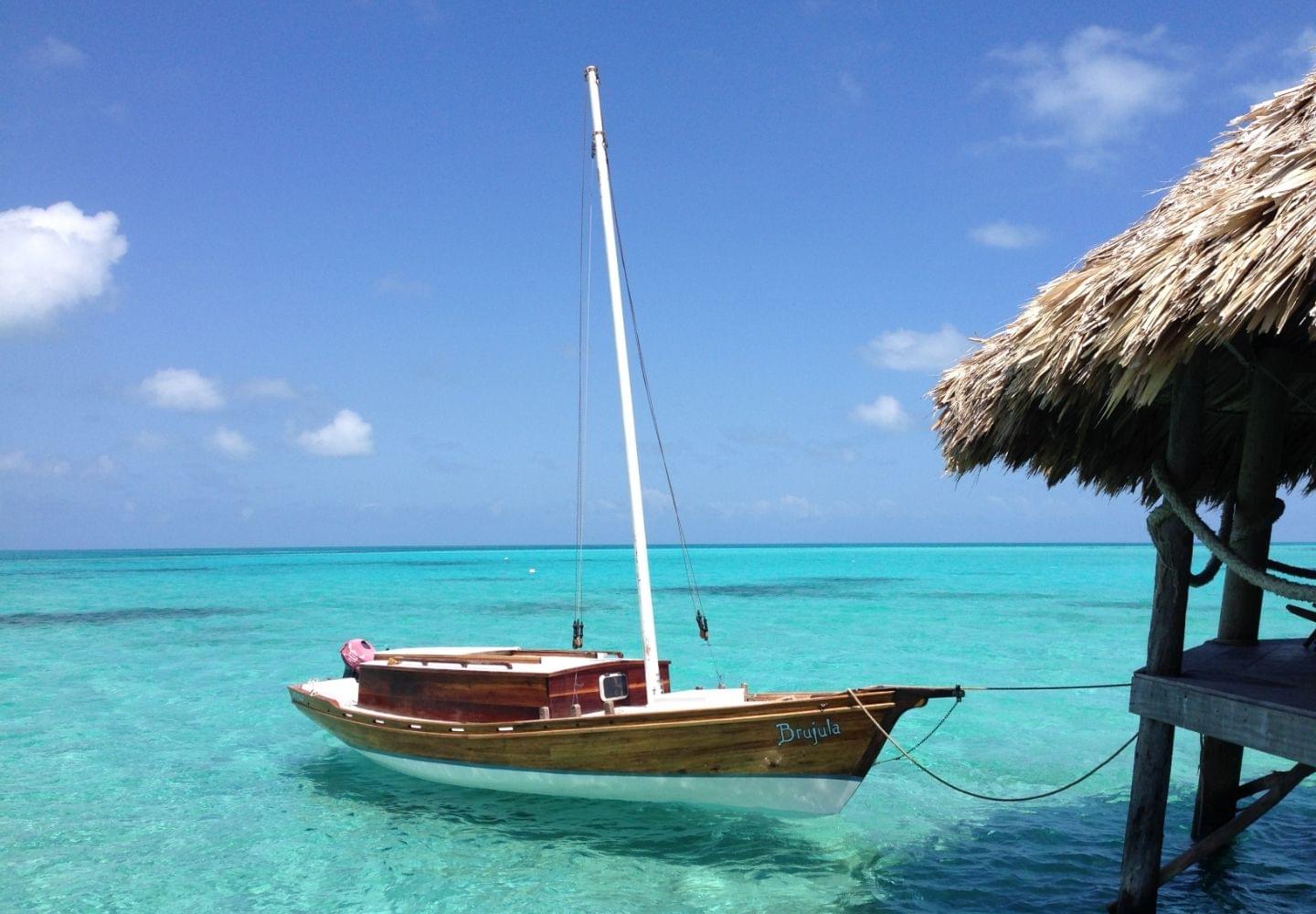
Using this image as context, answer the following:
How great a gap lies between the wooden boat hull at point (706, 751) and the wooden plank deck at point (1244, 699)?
2.22 m

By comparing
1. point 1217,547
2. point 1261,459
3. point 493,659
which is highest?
point 1261,459

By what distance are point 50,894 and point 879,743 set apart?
7.58 meters

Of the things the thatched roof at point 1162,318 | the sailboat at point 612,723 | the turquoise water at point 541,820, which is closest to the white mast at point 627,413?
the sailboat at point 612,723

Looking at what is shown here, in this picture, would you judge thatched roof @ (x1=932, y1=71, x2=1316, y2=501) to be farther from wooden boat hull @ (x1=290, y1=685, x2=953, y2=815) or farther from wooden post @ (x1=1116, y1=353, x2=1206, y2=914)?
wooden boat hull @ (x1=290, y1=685, x2=953, y2=815)

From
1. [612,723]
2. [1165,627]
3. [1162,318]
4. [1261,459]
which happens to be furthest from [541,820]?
[1162,318]

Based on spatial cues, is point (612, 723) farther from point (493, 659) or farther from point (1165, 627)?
point (1165, 627)

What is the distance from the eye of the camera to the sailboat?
27.4 feet

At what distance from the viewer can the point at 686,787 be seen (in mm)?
8945

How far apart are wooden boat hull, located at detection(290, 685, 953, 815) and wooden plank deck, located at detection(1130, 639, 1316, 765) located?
2215 mm

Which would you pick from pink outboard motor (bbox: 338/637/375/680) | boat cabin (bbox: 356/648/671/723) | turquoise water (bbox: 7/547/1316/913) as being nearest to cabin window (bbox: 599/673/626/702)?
boat cabin (bbox: 356/648/671/723)

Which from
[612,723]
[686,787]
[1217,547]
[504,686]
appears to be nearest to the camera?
[1217,547]

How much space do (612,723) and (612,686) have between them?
1091mm

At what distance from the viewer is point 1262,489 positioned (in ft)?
19.2

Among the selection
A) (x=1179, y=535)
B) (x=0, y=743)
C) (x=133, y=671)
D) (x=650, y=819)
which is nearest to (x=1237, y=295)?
(x=1179, y=535)
